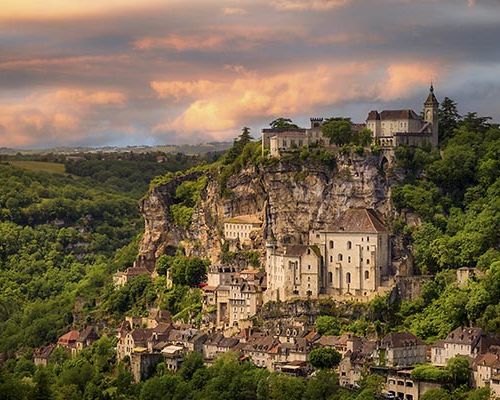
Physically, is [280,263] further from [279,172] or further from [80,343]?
[80,343]

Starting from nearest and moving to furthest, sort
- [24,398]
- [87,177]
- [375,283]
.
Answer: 1. [24,398]
2. [375,283]
3. [87,177]

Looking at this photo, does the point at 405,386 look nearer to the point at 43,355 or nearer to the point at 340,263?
the point at 340,263

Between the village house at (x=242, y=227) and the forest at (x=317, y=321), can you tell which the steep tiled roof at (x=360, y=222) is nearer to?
the forest at (x=317, y=321)

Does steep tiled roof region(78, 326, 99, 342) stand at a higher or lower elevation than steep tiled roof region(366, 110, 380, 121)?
lower

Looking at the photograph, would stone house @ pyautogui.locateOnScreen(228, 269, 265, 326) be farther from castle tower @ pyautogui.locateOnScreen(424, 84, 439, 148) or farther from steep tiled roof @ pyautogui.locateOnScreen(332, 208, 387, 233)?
castle tower @ pyautogui.locateOnScreen(424, 84, 439, 148)

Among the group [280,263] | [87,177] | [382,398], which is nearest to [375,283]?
[280,263]

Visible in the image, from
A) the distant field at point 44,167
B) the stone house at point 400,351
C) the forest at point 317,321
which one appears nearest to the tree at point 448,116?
the forest at point 317,321

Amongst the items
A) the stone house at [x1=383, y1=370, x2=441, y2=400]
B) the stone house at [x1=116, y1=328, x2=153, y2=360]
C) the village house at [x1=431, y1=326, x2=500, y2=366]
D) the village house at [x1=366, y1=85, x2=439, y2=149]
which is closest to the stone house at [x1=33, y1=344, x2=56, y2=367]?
the stone house at [x1=116, y1=328, x2=153, y2=360]
